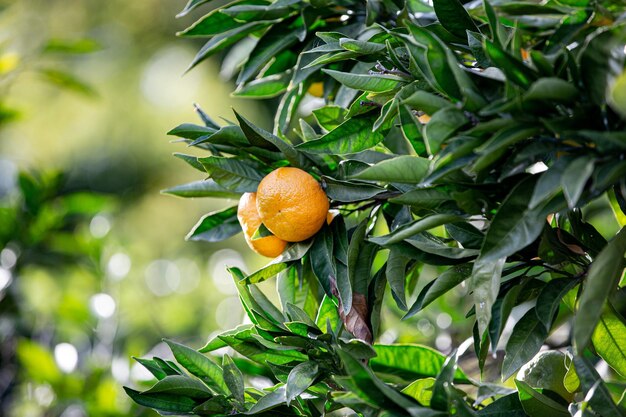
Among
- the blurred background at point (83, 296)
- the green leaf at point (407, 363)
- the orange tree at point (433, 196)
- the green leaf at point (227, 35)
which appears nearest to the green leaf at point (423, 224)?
the orange tree at point (433, 196)

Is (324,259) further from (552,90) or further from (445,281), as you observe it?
(552,90)

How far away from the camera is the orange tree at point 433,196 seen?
0.46 metres

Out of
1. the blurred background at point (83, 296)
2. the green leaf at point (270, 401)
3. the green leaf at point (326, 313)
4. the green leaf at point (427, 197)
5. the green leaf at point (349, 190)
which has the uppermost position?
the green leaf at point (427, 197)

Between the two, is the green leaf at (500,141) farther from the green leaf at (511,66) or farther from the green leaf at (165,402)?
the green leaf at (165,402)

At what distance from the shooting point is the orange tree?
1.52 feet

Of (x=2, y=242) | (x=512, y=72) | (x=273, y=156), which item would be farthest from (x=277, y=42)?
(x=2, y=242)

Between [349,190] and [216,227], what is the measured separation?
0.61ft

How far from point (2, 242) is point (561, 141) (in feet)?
4.23

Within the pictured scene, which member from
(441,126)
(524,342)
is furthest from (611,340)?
(441,126)

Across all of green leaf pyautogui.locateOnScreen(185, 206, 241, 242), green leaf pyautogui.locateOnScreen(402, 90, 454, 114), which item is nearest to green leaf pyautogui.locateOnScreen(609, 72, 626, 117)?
green leaf pyautogui.locateOnScreen(402, 90, 454, 114)

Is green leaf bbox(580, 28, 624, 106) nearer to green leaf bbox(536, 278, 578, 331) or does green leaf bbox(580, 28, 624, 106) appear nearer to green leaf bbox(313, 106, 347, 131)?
green leaf bbox(536, 278, 578, 331)

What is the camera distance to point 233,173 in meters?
0.65

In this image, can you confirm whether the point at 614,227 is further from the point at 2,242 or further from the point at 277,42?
the point at 2,242

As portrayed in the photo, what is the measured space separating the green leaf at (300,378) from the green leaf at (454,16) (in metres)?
0.31
